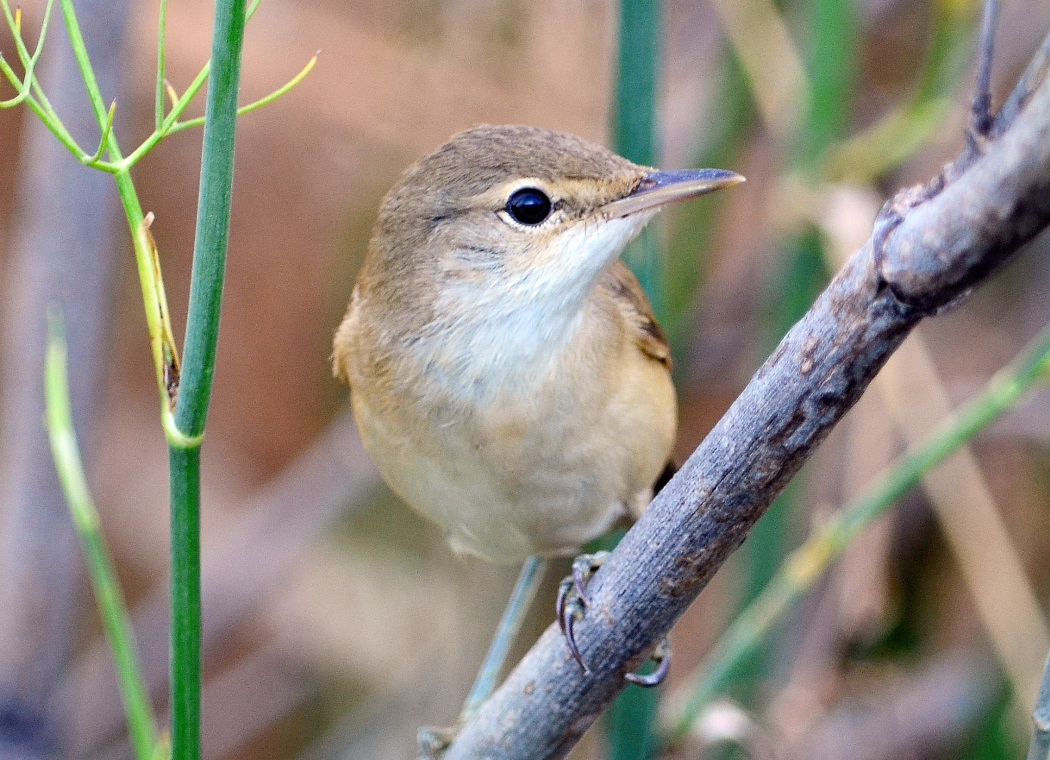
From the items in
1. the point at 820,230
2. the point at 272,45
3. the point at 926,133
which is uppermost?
Answer: the point at 272,45

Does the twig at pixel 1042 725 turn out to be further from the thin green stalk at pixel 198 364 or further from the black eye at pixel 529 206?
the black eye at pixel 529 206

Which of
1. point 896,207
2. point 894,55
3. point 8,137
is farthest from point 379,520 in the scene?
point 896,207

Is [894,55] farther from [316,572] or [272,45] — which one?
[316,572]

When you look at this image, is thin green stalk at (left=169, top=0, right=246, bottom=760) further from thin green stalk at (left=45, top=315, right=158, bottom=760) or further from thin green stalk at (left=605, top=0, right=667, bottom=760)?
thin green stalk at (left=605, top=0, right=667, bottom=760)

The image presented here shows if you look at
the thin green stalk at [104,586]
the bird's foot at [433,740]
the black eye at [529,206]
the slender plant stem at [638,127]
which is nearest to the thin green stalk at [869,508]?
the slender plant stem at [638,127]

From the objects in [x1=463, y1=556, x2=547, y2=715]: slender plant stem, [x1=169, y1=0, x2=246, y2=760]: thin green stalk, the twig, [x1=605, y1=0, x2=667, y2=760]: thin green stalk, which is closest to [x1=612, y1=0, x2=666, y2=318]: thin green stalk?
[x1=605, y1=0, x2=667, y2=760]: thin green stalk

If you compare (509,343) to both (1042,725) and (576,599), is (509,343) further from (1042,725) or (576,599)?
(1042,725)
